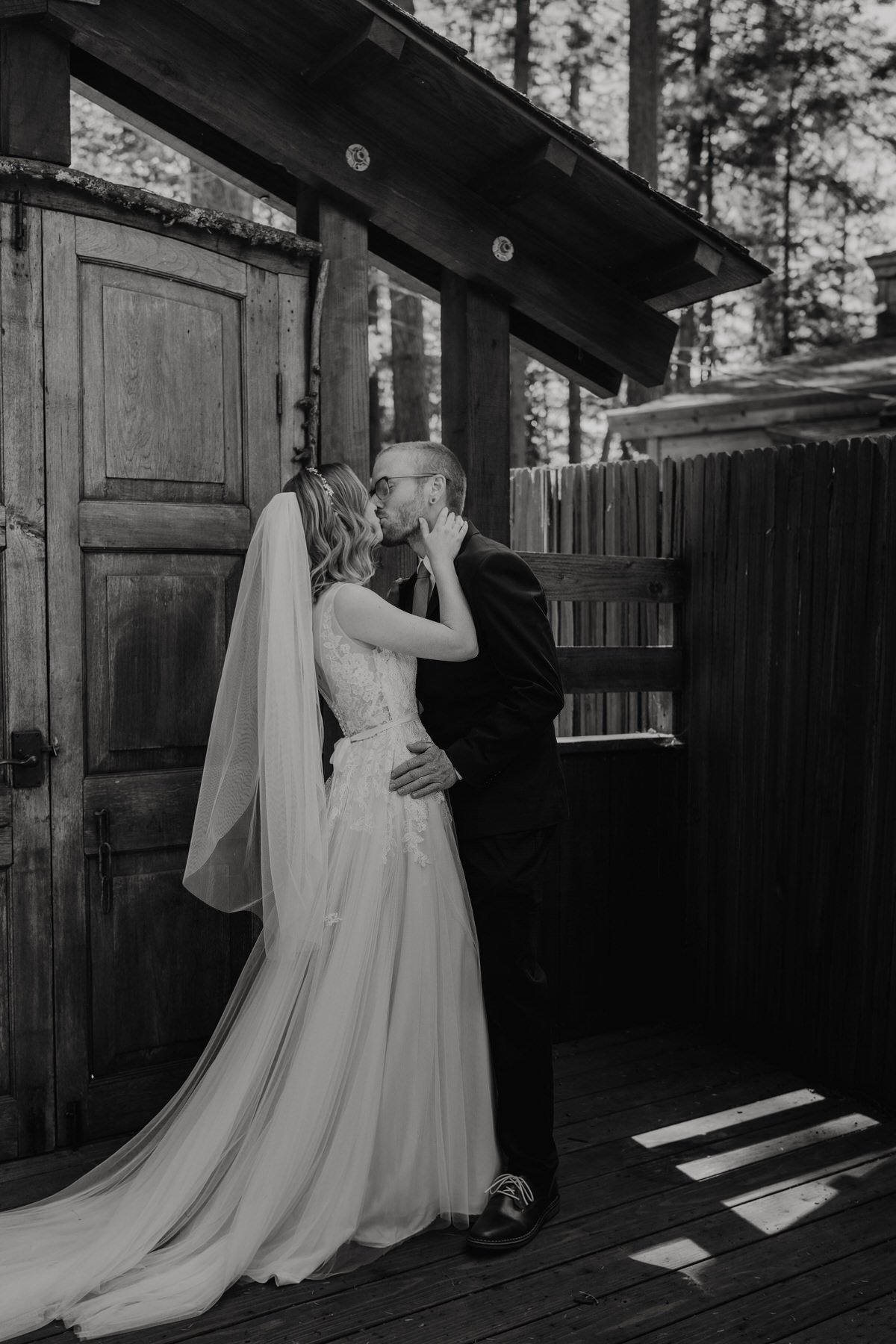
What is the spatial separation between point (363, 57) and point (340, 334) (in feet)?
2.78

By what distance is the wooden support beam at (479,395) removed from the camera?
4.38 m

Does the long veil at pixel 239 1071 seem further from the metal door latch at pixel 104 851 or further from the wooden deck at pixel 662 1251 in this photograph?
the metal door latch at pixel 104 851

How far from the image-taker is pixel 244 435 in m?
3.89

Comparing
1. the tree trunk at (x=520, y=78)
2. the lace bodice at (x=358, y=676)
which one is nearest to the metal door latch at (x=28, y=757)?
the lace bodice at (x=358, y=676)

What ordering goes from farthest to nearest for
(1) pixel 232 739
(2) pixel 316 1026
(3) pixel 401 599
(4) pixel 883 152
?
(4) pixel 883 152 < (3) pixel 401 599 < (1) pixel 232 739 < (2) pixel 316 1026

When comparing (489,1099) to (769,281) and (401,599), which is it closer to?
(401,599)

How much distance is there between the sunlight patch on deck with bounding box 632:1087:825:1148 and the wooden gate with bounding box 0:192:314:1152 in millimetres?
1515

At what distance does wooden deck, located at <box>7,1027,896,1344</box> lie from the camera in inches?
111

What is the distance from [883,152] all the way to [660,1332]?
66.6 ft

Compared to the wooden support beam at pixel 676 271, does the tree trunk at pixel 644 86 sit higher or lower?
higher

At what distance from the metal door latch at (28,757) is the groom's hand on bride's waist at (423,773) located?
1106 millimetres

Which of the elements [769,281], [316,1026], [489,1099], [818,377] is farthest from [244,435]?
[769,281]

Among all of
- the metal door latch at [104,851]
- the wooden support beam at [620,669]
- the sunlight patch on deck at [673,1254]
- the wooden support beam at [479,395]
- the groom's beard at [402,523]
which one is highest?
the wooden support beam at [479,395]

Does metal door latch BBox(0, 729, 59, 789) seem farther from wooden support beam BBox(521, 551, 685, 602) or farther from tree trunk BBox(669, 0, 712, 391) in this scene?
tree trunk BBox(669, 0, 712, 391)
